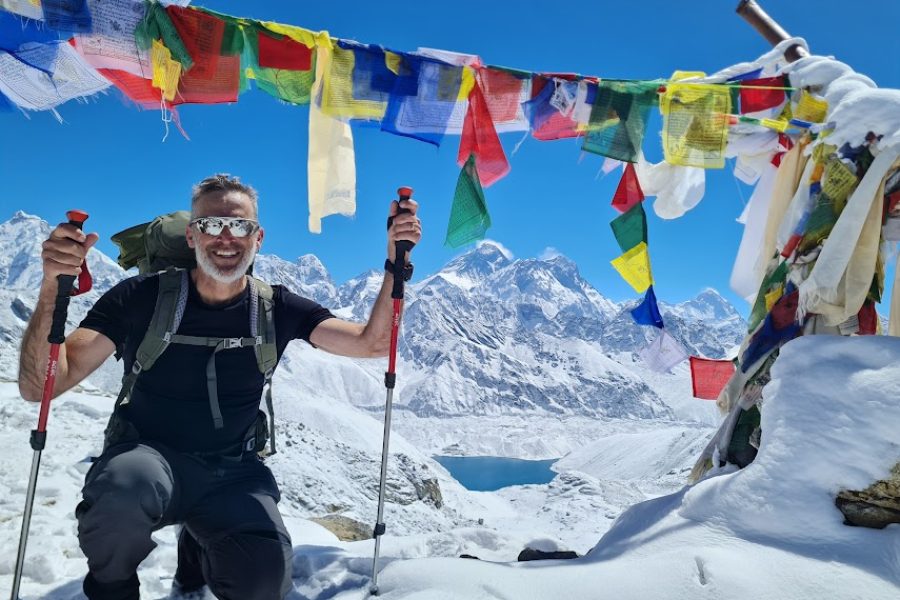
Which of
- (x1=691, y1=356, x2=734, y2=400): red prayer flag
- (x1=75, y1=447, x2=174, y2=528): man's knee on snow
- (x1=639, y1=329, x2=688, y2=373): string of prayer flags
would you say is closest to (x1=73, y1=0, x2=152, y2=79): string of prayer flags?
(x1=75, y1=447, x2=174, y2=528): man's knee on snow

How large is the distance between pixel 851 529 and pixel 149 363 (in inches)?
175

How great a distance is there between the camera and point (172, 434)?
3674 mm

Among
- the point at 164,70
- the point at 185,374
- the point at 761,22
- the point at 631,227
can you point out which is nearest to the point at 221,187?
the point at 185,374

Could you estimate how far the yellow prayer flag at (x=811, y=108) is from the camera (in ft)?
20.5

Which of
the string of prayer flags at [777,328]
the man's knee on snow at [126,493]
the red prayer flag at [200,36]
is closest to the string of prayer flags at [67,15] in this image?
the red prayer flag at [200,36]

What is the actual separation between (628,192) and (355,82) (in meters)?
3.65

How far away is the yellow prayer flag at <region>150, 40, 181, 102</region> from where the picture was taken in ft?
19.4

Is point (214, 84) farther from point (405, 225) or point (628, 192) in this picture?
point (628, 192)

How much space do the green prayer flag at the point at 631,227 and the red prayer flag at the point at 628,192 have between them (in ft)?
0.27

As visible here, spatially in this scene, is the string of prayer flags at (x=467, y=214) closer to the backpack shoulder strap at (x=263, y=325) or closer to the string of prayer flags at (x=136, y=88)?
the backpack shoulder strap at (x=263, y=325)

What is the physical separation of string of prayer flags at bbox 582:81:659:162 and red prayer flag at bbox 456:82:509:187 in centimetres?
120

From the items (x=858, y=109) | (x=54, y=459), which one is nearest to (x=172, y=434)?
(x=54, y=459)

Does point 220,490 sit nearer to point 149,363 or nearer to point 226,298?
point 149,363

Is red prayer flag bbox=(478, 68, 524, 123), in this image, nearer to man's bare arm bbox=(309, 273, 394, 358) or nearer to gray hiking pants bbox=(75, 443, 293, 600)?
man's bare arm bbox=(309, 273, 394, 358)
